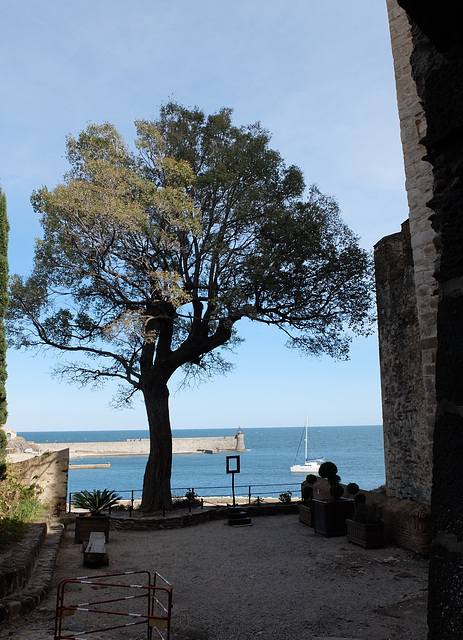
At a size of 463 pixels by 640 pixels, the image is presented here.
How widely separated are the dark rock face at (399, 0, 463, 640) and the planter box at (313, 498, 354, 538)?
484 inches

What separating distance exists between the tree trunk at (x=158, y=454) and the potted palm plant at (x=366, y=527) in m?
Result: 6.83

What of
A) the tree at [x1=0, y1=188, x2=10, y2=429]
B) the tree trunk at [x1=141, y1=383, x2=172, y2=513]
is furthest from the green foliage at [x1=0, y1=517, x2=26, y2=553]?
the tree trunk at [x1=141, y1=383, x2=172, y2=513]

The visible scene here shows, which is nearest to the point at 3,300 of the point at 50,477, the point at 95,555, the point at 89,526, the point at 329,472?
the point at 50,477

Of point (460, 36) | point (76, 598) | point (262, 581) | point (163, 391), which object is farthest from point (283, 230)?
point (460, 36)

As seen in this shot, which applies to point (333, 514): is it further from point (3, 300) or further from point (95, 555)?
point (3, 300)

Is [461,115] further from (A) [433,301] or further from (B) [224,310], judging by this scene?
(B) [224,310]

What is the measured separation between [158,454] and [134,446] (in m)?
90.9

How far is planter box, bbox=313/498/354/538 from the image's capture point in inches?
510

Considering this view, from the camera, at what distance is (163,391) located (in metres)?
17.7

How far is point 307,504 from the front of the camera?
1537 cm

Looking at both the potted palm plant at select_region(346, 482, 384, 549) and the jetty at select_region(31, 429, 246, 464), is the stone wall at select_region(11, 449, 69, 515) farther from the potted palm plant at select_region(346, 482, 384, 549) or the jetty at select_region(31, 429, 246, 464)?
the jetty at select_region(31, 429, 246, 464)

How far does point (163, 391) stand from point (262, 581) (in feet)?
30.5

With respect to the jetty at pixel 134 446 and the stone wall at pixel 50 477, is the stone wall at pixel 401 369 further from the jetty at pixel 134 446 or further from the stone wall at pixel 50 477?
the jetty at pixel 134 446

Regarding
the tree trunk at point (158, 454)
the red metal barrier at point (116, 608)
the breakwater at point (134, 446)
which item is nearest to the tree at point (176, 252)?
the tree trunk at point (158, 454)
